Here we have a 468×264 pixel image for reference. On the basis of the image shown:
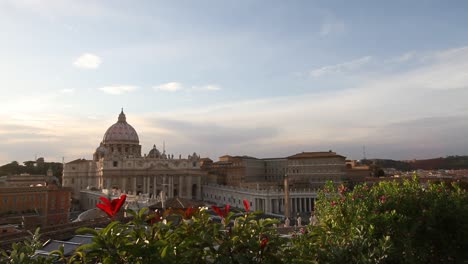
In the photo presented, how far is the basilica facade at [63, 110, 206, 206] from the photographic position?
73.6 m

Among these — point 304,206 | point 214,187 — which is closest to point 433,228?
point 304,206

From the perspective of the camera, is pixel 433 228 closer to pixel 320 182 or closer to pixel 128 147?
pixel 320 182

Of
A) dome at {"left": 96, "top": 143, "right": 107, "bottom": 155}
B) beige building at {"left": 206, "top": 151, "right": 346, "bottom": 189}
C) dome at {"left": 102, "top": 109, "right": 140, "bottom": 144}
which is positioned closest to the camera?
beige building at {"left": 206, "top": 151, "right": 346, "bottom": 189}

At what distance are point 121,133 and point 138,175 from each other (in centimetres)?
2063

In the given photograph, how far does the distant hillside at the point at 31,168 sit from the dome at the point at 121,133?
18.3 meters

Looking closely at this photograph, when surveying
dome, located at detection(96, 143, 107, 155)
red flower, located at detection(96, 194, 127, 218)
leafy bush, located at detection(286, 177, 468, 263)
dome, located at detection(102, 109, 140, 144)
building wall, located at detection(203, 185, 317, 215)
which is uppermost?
dome, located at detection(102, 109, 140, 144)

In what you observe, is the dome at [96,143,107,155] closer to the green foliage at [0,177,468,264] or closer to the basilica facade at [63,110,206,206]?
the basilica facade at [63,110,206,206]

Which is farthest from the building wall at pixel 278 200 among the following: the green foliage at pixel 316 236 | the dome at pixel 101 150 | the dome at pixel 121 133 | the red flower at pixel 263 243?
the red flower at pixel 263 243

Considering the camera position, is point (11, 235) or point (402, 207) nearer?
point (402, 207)

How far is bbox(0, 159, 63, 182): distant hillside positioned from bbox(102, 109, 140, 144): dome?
60.0 ft

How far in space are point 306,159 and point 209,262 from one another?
66.7m

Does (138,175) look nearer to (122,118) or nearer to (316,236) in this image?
(122,118)

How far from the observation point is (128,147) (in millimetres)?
92625

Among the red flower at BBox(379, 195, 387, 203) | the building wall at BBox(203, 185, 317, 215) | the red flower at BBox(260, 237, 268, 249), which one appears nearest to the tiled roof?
the building wall at BBox(203, 185, 317, 215)
